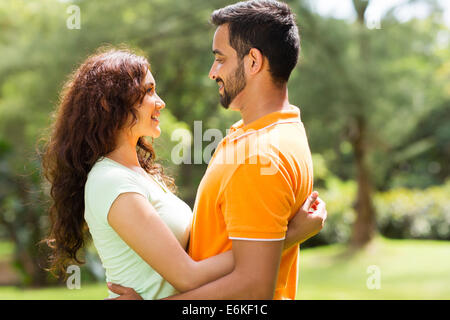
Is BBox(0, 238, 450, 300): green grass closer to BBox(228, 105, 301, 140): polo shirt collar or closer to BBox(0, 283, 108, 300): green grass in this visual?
BBox(0, 283, 108, 300): green grass

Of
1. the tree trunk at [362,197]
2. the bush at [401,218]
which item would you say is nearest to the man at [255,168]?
the tree trunk at [362,197]

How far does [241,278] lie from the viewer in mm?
1506

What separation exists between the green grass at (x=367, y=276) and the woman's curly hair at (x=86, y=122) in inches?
234

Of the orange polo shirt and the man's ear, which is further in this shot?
the man's ear

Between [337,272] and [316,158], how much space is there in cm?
230

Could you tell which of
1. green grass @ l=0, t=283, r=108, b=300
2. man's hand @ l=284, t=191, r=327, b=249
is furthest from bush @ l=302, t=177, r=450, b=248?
man's hand @ l=284, t=191, r=327, b=249

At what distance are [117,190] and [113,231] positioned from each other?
144mm

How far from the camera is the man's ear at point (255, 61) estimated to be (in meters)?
1.76

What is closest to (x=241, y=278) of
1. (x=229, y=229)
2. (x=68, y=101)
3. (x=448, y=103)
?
(x=229, y=229)

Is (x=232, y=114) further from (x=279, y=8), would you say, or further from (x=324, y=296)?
(x=279, y=8)

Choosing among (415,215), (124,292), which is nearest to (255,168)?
(124,292)

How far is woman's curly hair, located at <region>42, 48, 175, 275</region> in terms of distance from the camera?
1755 mm

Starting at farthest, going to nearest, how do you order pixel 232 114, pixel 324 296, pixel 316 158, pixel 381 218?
pixel 381 218, pixel 316 158, pixel 232 114, pixel 324 296

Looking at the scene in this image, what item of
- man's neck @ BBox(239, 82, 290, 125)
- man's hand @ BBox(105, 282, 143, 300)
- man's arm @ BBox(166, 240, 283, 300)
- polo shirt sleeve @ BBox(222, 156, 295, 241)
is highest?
man's neck @ BBox(239, 82, 290, 125)
